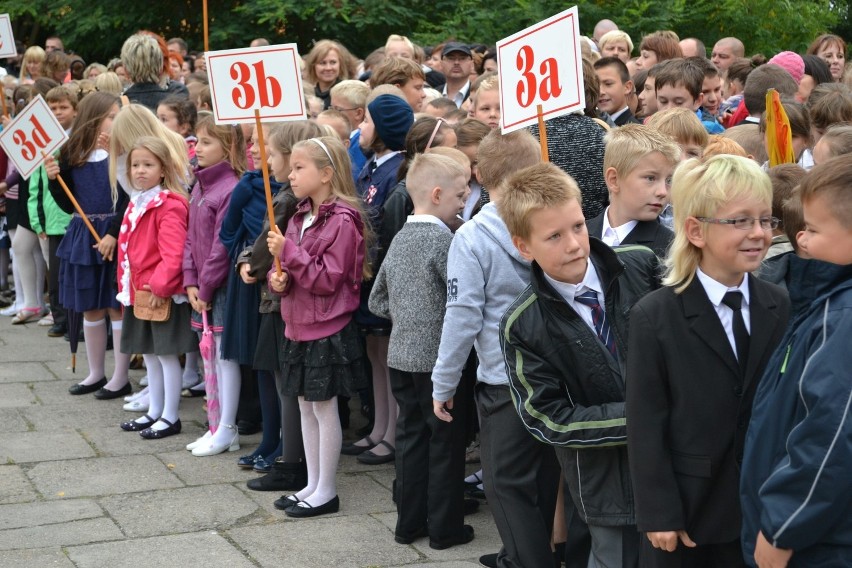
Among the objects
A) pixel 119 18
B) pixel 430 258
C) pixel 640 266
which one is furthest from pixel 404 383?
pixel 119 18

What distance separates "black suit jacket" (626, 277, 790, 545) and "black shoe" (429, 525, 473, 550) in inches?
84.8

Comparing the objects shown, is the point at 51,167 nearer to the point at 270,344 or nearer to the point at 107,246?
the point at 107,246

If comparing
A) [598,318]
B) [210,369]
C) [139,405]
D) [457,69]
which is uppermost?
[457,69]

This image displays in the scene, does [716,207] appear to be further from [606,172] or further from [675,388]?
[606,172]

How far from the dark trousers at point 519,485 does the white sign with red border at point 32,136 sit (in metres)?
4.85

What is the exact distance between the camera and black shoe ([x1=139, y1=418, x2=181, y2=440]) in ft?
23.9

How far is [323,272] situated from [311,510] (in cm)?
123

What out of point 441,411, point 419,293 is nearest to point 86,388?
point 419,293

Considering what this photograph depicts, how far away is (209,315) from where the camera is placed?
697 cm

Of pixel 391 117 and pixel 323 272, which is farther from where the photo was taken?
pixel 391 117

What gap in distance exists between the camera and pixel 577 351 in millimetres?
3598

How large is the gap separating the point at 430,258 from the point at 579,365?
1683 millimetres

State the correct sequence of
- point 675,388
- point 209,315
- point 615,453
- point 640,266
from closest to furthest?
point 675,388
point 615,453
point 640,266
point 209,315

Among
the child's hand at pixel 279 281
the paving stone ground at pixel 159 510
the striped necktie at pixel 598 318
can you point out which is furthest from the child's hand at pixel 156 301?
the striped necktie at pixel 598 318
